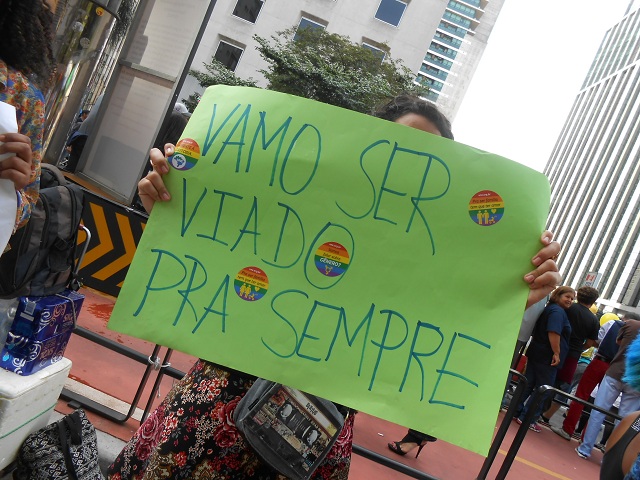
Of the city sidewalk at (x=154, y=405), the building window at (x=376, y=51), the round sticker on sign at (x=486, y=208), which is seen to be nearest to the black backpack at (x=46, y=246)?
the city sidewalk at (x=154, y=405)

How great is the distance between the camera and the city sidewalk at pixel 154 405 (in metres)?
3.84

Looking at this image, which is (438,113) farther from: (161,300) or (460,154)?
(161,300)

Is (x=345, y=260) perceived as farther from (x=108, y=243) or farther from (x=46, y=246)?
(x=108, y=243)

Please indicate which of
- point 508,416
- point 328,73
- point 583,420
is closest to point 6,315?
point 508,416

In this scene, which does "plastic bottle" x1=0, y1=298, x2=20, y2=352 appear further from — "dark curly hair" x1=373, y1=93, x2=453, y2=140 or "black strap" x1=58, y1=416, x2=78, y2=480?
"dark curly hair" x1=373, y1=93, x2=453, y2=140

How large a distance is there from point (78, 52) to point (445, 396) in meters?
→ 6.05

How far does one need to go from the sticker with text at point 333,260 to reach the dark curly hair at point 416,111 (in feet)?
1.93

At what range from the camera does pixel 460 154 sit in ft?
5.68

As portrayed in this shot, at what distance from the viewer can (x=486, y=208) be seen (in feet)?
5.61

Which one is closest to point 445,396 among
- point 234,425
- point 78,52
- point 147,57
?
point 234,425

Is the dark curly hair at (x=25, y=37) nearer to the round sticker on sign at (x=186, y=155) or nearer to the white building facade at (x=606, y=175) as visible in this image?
the round sticker on sign at (x=186, y=155)

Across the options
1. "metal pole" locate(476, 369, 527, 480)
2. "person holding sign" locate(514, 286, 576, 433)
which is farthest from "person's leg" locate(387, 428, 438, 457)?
"person holding sign" locate(514, 286, 576, 433)

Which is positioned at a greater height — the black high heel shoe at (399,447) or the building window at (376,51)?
the building window at (376,51)

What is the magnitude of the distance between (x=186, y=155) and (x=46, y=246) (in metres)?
1.11
